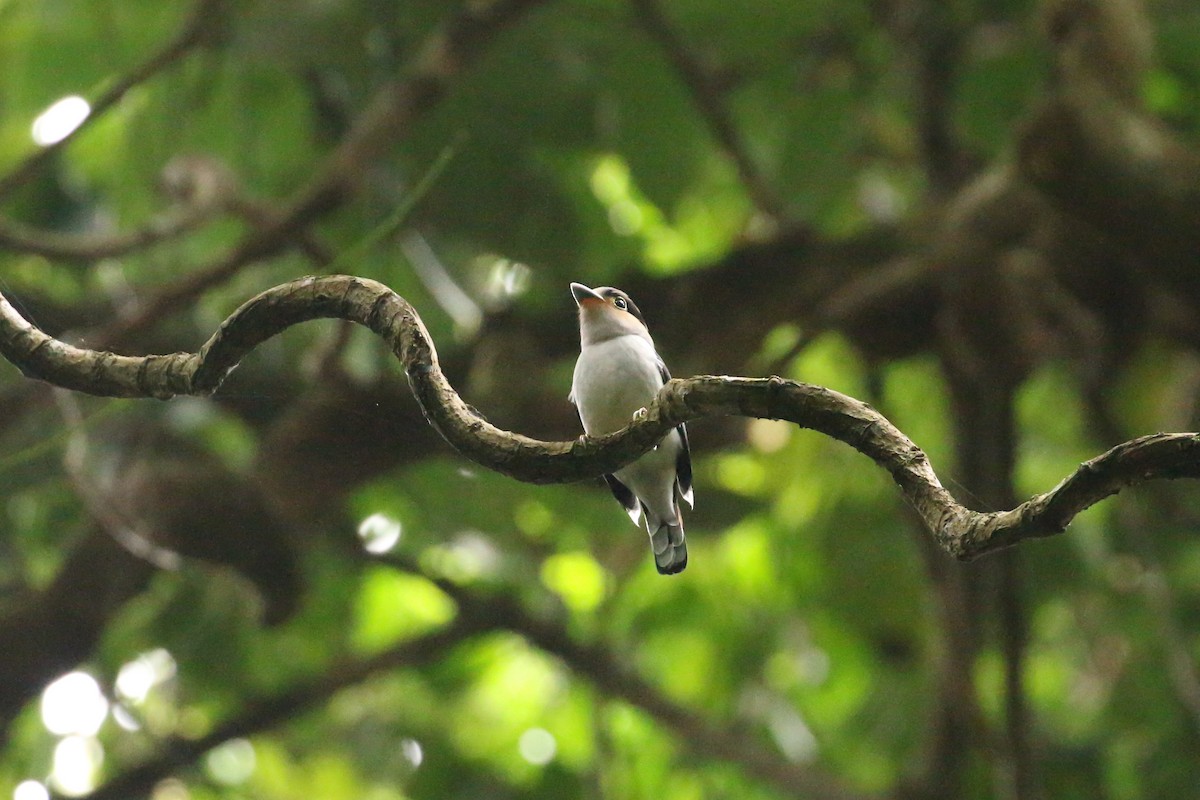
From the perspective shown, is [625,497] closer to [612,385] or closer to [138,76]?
[612,385]

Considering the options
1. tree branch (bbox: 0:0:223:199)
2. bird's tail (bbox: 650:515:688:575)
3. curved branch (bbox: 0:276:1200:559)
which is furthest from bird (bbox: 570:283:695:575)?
tree branch (bbox: 0:0:223:199)

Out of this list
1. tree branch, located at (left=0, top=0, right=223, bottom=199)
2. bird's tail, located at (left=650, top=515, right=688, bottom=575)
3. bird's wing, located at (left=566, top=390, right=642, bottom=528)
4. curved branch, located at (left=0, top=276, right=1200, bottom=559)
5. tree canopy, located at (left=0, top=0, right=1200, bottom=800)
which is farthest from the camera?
tree canopy, located at (left=0, top=0, right=1200, bottom=800)

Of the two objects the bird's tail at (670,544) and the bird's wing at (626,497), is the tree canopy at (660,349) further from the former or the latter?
the bird's tail at (670,544)

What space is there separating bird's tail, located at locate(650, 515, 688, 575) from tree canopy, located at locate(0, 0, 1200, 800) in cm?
41

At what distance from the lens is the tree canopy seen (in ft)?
10.2

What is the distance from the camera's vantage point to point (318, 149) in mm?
4383

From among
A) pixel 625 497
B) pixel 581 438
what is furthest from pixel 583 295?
pixel 581 438

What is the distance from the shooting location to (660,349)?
8.77 ft

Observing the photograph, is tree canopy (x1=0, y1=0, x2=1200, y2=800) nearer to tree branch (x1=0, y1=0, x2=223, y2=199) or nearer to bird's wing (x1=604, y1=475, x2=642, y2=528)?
tree branch (x1=0, y1=0, x2=223, y2=199)

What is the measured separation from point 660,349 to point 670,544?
2.56ft

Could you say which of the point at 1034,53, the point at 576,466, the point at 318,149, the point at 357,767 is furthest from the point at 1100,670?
the point at 576,466

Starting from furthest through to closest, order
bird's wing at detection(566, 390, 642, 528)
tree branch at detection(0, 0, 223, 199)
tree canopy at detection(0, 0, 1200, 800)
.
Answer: tree canopy at detection(0, 0, 1200, 800) → tree branch at detection(0, 0, 223, 199) → bird's wing at detection(566, 390, 642, 528)

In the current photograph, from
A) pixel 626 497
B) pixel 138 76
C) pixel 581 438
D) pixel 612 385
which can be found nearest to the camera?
pixel 581 438

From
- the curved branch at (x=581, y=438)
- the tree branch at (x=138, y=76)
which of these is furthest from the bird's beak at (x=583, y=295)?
the tree branch at (x=138, y=76)
